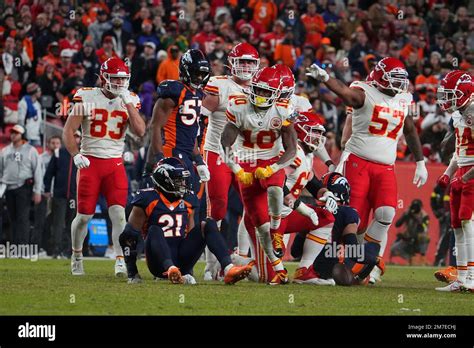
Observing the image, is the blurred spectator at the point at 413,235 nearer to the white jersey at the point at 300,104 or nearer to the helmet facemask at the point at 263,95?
the white jersey at the point at 300,104

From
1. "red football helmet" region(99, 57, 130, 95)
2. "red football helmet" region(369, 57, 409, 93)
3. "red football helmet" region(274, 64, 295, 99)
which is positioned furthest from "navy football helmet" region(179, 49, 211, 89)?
"red football helmet" region(369, 57, 409, 93)

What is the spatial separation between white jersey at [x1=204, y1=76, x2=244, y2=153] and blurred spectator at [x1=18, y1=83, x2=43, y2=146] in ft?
19.7

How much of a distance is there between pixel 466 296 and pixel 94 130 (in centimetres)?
420

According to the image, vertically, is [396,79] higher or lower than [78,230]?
higher

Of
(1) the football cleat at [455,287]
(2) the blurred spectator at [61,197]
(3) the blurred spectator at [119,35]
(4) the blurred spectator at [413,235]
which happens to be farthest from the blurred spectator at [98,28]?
(1) the football cleat at [455,287]

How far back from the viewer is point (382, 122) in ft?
37.5

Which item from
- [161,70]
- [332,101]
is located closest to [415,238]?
[332,101]

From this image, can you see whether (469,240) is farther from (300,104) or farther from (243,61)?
(300,104)

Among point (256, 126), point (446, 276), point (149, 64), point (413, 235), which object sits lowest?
point (413, 235)

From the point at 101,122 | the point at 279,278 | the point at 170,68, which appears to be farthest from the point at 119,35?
the point at 279,278

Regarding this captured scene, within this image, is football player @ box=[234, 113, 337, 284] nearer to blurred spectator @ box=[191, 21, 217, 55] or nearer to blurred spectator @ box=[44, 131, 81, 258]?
blurred spectator @ box=[44, 131, 81, 258]

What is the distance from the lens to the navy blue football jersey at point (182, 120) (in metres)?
11.5

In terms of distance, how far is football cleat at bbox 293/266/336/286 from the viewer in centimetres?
1109

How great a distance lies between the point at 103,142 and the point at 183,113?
911mm
